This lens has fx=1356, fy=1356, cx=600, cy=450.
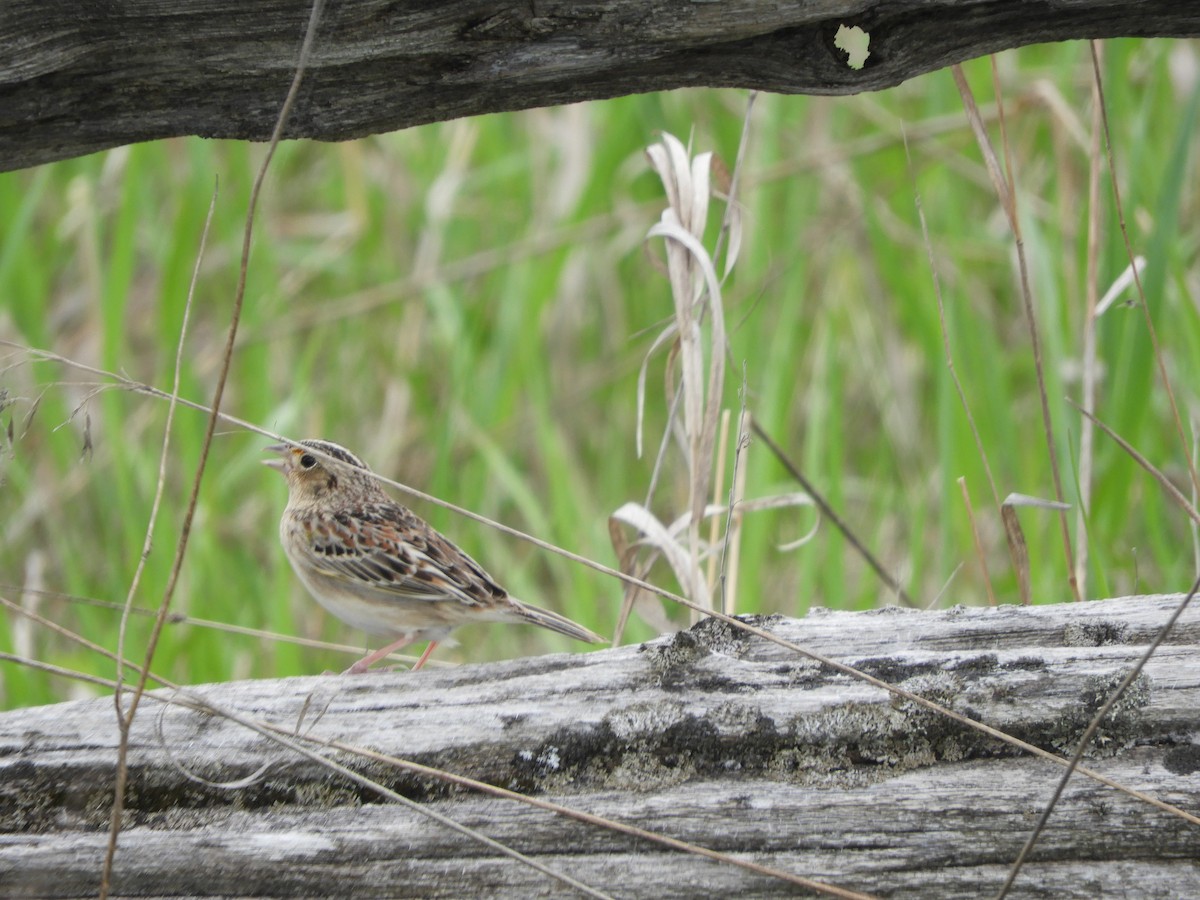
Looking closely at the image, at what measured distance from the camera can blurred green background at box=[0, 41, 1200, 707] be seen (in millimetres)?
5777

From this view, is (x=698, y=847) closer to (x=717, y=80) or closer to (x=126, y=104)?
(x=717, y=80)

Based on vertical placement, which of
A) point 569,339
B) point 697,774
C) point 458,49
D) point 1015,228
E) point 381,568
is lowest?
point 697,774

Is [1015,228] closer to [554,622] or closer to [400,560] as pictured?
[554,622]

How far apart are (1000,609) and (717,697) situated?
68cm

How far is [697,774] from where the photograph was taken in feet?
8.67

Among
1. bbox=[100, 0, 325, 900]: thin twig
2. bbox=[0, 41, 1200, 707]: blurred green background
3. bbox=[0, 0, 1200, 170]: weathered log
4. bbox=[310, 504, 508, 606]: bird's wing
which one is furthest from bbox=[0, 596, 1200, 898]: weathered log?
bbox=[0, 41, 1200, 707]: blurred green background

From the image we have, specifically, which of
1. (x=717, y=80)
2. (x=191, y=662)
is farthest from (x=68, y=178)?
(x=717, y=80)

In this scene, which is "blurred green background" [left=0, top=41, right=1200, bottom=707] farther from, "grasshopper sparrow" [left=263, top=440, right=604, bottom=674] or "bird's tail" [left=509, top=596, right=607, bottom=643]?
"bird's tail" [left=509, top=596, right=607, bottom=643]

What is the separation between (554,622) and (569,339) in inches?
165

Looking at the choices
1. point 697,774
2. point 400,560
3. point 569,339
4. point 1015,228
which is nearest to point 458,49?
point 697,774

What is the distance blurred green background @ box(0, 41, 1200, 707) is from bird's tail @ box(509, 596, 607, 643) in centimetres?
172

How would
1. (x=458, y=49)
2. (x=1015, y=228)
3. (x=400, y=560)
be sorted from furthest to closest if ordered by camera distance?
(x=400, y=560) < (x=1015, y=228) < (x=458, y=49)

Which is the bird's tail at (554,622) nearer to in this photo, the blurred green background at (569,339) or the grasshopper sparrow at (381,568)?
the grasshopper sparrow at (381,568)

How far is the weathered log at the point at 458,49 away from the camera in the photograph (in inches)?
97.1
